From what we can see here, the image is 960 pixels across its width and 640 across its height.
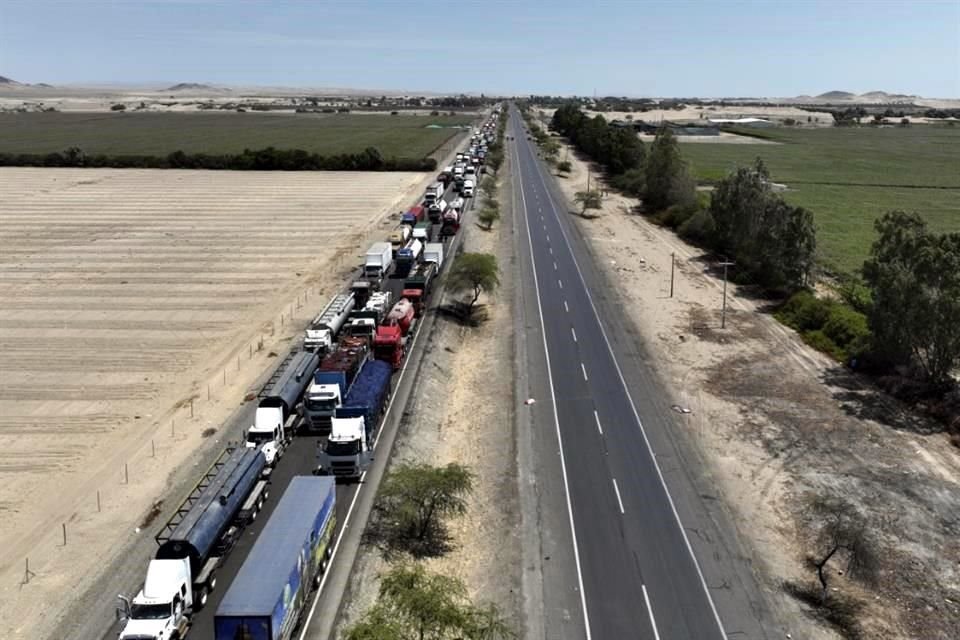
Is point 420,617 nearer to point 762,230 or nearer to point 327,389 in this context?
point 327,389

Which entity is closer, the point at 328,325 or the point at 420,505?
the point at 420,505

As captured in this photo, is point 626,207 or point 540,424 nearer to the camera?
point 540,424

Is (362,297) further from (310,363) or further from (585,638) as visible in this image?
(585,638)

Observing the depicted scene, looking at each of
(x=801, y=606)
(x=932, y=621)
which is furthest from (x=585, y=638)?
(x=932, y=621)

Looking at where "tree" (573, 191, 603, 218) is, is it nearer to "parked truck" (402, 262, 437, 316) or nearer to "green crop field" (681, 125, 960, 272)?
"green crop field" (681, 125, 960, 272)

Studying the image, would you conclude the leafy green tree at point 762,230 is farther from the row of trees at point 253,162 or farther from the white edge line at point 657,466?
the row of trees at point 253,162

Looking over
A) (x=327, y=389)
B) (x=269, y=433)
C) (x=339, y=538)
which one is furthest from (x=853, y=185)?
(x=339, y=538)
